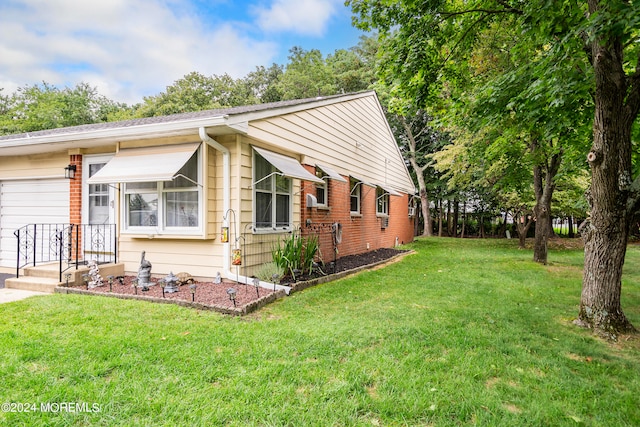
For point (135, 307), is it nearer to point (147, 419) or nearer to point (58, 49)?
point (147, 419)

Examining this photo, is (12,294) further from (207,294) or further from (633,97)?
(633,97)

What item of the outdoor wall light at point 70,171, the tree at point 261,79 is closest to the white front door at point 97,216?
the outdoor wall light at point 70,171

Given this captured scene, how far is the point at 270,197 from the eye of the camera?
7.13 m

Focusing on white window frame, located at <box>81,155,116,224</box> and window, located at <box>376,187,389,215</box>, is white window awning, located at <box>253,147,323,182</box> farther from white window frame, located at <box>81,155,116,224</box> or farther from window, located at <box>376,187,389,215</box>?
window, located at <box>376,187,389,215</box>

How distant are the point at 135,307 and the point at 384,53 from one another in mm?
5927

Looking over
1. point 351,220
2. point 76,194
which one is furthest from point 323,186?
point 76,194

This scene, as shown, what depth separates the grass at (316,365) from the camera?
7.69ft

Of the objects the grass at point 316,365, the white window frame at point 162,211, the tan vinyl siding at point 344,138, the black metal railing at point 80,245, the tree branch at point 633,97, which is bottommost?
the grass at point 316,365

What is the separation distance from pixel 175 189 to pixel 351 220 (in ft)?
20.3

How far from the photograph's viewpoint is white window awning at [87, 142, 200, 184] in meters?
5.58

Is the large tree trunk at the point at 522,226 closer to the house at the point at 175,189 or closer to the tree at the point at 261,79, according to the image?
the house at the point at 175,189

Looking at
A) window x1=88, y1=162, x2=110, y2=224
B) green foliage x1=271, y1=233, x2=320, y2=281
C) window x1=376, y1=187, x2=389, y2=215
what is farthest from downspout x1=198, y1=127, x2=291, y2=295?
window x1=376, y1=187, x2=389, y2=215

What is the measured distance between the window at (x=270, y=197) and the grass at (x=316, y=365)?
2192mm

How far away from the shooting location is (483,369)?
307 centimetres
